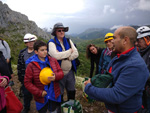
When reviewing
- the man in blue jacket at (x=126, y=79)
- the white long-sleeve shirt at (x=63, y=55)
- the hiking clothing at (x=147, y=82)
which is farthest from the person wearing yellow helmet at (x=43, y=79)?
the hiking clothing at (x=147, y=82)

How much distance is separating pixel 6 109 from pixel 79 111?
1899mm

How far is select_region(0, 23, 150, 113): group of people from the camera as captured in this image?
133cm

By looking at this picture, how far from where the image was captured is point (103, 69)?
6.66 feet

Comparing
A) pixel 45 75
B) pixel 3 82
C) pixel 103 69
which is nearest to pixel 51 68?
pixel 45 75

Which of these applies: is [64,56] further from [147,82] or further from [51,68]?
[147,82]

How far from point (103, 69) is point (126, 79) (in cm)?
74

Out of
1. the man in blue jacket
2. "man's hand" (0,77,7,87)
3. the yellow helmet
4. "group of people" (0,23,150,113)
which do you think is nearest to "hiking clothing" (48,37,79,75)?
"group of people" (0,23,150,113)

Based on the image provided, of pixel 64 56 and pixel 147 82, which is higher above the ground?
pixel 64 56

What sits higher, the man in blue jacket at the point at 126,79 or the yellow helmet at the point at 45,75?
the man in blue jacket at the point at 126,79

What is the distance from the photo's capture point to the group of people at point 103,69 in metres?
1.33

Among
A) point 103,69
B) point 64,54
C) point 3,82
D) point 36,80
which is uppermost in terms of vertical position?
point 64,54

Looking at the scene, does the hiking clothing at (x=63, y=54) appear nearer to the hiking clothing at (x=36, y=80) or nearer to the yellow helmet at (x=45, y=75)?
the hiking clothing at (x=36, y=80)

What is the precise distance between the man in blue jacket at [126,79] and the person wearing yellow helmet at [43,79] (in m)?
1.32

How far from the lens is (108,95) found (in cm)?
134
